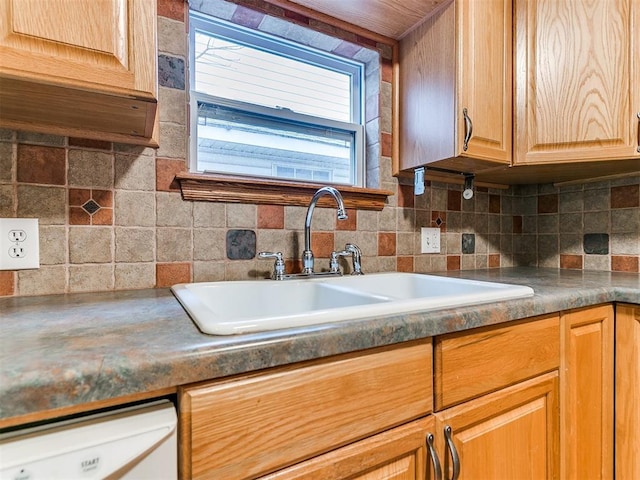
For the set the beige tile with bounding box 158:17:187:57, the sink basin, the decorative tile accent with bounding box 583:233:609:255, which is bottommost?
the sink basin

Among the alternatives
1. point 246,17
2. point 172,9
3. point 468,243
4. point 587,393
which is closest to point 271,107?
point 246,17

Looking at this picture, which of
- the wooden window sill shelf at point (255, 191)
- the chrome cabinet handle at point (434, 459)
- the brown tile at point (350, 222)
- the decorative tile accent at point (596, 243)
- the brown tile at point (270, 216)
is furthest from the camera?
the decorative tile accent at point (596, 243)

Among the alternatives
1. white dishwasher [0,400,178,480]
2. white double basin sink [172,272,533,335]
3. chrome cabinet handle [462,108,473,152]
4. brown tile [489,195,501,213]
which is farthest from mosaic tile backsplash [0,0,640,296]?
white dishwasher [0,400,178,480]

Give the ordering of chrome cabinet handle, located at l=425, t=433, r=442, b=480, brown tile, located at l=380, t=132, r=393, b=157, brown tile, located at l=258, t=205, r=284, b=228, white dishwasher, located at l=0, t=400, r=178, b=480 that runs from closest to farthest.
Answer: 1. white dishwasher, located at l=0, t=400, r=178, b=480
2. chrome cabinet handle, located at l=425, t=433, r=442, b=480
3. brown tile, located at l=258, t=205, r=284, b=228
4. brown tile, located at l=380, t=132, r=393, b=157

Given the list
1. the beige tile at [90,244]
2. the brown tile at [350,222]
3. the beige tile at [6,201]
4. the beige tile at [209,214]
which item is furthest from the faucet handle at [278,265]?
the beige tile at [6,201]

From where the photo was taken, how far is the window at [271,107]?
3.91 feet

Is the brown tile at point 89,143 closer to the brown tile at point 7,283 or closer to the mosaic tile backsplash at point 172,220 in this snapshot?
the mosaic tile backsplash at point 172,220

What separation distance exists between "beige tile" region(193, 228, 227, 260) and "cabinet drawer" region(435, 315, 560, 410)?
0.69 meters

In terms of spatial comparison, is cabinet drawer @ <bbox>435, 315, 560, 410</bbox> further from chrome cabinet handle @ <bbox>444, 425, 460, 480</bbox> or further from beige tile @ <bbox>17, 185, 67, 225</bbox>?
beige tile @ <bbox>17, 185, 67, 225</bbox>

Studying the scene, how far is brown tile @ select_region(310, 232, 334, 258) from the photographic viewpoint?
1223 millimetres

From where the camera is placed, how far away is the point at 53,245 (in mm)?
869

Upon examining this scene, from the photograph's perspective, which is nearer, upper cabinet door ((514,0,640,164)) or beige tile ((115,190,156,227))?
beige tile ((115,190,156,227))

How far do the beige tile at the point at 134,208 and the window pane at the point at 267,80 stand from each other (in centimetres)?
46

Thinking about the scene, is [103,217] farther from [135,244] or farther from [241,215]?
[241,215]
